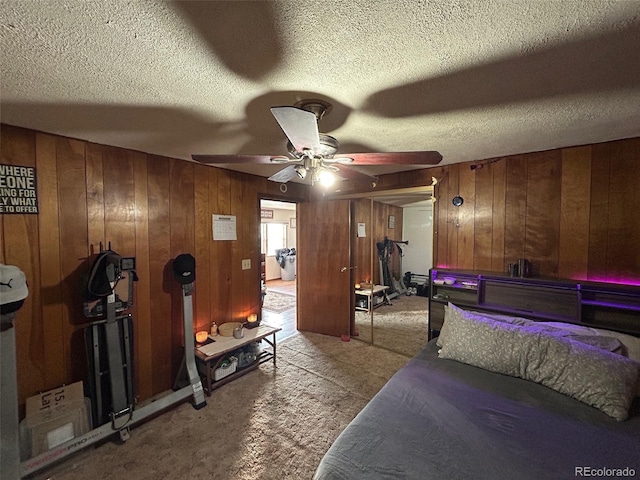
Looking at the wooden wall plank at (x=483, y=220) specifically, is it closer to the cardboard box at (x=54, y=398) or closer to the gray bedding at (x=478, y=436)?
the gray bedding at (x=478, y=436)

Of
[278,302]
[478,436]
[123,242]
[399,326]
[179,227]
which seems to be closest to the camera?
[478,436]

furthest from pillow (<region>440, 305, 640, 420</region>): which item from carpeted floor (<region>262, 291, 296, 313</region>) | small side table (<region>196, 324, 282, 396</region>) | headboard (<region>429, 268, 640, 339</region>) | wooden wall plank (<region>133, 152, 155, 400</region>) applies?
carpeted floor (<region>262, 291, 296, 313</region>)

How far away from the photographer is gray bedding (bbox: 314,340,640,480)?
114 cm

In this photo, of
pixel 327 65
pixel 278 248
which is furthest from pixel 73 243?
pixel 278 248

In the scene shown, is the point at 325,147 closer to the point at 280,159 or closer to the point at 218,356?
the point at 280,159

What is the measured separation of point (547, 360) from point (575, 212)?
1.43m

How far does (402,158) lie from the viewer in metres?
1.59

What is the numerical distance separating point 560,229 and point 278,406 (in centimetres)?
302

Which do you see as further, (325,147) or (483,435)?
(325,147)

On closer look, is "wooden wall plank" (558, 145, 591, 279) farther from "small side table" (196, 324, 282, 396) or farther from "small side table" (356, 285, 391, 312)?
"small side table" (196, 324, 282, 396)

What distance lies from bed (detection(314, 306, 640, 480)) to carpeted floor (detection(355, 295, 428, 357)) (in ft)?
5.92

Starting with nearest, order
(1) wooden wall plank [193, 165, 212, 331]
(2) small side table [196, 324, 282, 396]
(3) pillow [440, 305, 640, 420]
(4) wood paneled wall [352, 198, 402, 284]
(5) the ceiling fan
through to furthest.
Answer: (5) the ceiling fan, (3) pillow [440, 305, 640, 420], (2) small side table [196, 324, 282, 396], (1) wooden wall plank [193, 165, 212, 331], (4) wood paneled wall [352, 198, 402, 284]

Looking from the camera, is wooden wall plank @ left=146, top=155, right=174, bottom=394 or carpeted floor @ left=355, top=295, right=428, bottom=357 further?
carpeted floor @ left=355, top=295, right=428, bottom=357

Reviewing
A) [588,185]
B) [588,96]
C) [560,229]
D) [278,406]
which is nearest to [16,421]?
[278,406]
